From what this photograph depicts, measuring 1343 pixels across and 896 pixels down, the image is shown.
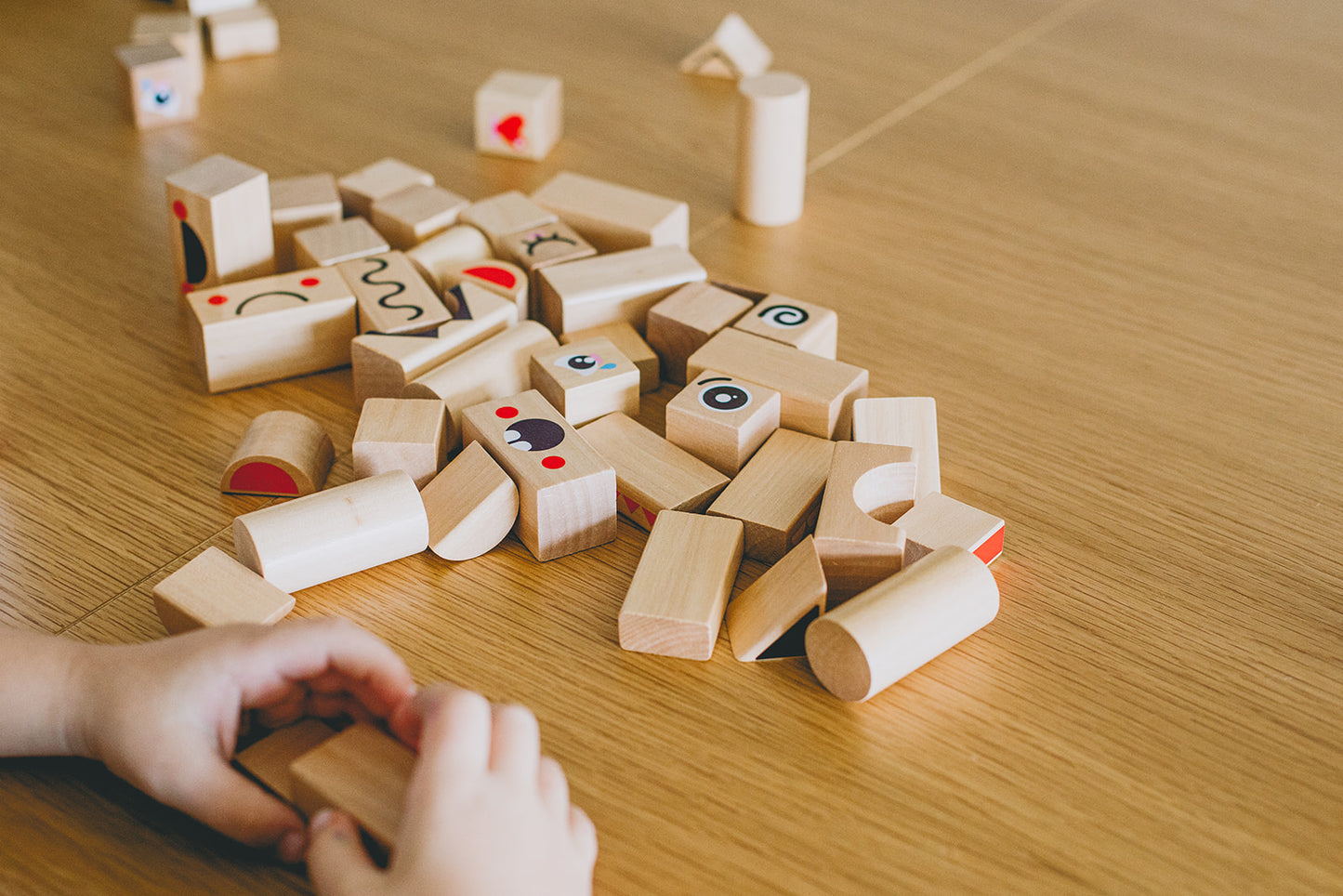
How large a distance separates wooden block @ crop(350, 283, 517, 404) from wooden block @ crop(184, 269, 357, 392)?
36 millimetres

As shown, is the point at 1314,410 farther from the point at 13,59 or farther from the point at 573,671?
the point at 13,59

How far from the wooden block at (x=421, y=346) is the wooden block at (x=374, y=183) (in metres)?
0.23

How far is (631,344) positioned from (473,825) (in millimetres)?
547

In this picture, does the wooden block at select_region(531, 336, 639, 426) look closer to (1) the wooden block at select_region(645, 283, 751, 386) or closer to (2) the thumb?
(1) the wooden block at select_region(645, 283, 751, 386)

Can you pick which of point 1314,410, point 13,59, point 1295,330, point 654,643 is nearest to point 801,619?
point 654,643

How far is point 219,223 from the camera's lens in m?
1.07

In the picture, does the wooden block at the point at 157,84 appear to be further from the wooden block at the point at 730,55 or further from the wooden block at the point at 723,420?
the wooden block at the point at 723,420

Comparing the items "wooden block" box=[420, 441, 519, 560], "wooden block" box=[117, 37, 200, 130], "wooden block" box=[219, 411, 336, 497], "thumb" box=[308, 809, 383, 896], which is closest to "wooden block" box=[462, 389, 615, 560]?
"wooden block" box=[420, 441, 519, 560]

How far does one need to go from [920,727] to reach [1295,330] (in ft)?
2.15

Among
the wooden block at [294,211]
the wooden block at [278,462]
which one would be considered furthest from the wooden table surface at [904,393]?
the wooden block at [294,211]

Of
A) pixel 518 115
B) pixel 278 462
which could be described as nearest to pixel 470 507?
pixel 278 462

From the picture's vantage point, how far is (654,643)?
2.56 ft

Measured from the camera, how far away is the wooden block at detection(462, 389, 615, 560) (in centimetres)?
85

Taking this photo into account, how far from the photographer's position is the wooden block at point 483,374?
95 centimetres
